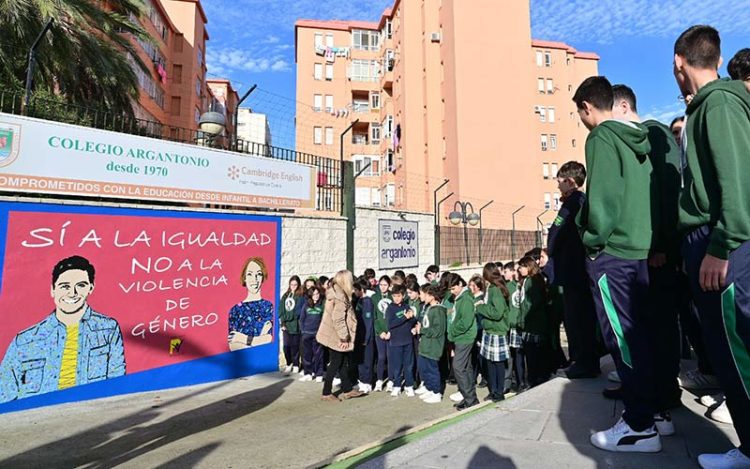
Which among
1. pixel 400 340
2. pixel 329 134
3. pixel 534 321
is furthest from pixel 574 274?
pixel 329 134

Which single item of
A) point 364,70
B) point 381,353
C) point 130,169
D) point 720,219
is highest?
point 364,70

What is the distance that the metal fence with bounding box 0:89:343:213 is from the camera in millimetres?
7013

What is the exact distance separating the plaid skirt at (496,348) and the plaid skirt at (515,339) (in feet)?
1.35

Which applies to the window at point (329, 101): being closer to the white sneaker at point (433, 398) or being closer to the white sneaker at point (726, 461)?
the white sneaker at point (433, 398)

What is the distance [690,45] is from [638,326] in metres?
1.39

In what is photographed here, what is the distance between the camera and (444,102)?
110 feet

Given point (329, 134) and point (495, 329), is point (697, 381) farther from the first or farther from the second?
point (329, 134)

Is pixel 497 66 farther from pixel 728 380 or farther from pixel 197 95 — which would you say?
pixel 728 380

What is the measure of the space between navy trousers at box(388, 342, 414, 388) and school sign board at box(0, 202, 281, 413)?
3.03 meters

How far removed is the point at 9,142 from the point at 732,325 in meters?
8.23

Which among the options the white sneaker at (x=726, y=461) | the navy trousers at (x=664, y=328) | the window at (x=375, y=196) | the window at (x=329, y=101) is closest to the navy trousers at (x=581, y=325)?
the navy trousers at (x=664, y=328)

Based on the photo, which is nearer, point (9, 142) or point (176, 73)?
point (9, 142)

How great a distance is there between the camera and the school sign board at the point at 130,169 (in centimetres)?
643

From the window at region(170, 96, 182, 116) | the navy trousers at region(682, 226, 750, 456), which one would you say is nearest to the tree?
the navy trousers at region(682, 226, 750, 456)
